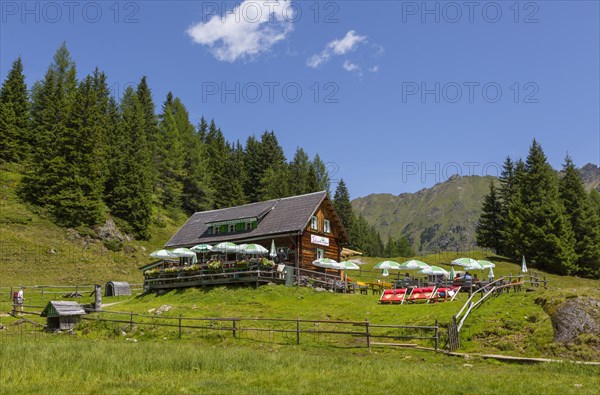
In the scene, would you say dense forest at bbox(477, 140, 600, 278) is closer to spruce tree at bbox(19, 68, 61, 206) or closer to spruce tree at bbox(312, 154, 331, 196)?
spruce tree at bbox(312, 154, 331, 196)

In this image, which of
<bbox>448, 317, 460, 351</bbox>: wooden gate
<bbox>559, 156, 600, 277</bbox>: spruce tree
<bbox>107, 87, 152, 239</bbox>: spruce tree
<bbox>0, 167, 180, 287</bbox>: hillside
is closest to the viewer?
<bbox>448, 317, 460, 351</bbox>: wooden gate

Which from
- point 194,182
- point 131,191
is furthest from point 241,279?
point 194,182

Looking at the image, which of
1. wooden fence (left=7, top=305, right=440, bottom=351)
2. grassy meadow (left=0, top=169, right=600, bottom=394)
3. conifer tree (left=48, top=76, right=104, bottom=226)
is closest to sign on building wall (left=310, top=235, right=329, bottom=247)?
grassy meadow (left=0, top=169, right=600, bottom=394)

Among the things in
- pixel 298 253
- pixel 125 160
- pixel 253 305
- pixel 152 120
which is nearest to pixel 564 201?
pixel 298 253

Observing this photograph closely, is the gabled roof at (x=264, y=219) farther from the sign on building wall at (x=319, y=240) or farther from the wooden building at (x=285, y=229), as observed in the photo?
the sign on building wall at (x=319, y=240)

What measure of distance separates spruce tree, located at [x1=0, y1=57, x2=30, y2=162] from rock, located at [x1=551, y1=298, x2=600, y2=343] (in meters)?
71.4

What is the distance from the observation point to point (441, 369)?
1617 cm

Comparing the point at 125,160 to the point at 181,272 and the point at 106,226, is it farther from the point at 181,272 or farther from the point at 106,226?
the point at 181,272

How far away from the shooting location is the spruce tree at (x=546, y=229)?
59906 mm

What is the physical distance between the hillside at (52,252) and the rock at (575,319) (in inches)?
1691

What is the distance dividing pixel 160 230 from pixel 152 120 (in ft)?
85.8

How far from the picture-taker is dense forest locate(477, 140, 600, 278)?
60875mm

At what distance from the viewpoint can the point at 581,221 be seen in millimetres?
65625

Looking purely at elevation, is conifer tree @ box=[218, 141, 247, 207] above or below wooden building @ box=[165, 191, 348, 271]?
above
